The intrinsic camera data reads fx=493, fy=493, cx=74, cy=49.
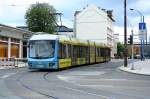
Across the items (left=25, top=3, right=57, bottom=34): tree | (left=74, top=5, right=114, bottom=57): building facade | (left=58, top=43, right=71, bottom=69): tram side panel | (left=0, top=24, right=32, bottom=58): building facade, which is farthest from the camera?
(left=74, top=5, right=114, bottom=57): building facade

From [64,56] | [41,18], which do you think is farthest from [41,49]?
[41,18]

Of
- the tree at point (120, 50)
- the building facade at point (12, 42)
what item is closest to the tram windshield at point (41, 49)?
the building facade at point (12, 42)

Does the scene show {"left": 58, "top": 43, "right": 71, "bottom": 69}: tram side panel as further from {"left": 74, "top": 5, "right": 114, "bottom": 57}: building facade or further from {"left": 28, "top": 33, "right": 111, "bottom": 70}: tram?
{"left": 74, "top": 5, "right": 114, "bottom": 57}: building facade

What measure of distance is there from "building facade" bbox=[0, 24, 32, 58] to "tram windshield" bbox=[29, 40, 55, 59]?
24002 millimetres

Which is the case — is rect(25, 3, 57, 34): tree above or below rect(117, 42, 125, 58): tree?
above

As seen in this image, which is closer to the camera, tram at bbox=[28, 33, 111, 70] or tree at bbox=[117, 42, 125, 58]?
tram at bbox=[28, 33, 111, 70]

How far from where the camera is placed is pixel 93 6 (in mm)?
135750

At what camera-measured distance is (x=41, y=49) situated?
38781 millimetres

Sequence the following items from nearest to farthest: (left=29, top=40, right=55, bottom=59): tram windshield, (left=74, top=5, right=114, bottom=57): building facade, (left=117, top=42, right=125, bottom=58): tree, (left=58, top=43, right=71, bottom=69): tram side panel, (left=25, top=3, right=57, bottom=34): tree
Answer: (left=29, top=40, right=55, bottom=59): tram windshield
(left=58, top=43, right=71, bottom=69): tram side panel
(left=25, top=3, right=57, bottom=34): tree
(left=74, top=5, right=114, bottom=57): building facade
(left=117, top=42, right=125, bottom=58): tree

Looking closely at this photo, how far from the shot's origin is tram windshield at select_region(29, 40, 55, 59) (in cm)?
3858

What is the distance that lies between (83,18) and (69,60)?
9178 cm

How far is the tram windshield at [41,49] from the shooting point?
38581 mm

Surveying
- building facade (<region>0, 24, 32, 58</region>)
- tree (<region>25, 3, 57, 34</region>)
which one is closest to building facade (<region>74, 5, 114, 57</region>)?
tree (<region>25, 3, 57, 34</region>)

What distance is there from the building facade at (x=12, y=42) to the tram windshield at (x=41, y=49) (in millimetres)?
24002
